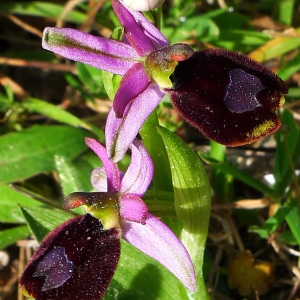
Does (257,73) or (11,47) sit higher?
(257,73)

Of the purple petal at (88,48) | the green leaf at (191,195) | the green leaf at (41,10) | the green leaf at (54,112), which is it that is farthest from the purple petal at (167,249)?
the green leaf at (41,10)

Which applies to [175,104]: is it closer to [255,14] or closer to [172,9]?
[172,9]

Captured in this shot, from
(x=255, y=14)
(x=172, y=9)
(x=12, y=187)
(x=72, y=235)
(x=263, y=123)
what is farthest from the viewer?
(x=255, y=14)

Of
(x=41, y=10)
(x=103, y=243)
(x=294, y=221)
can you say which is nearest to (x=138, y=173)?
(x=103, y=243)

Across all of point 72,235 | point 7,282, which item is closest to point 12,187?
point 7,282

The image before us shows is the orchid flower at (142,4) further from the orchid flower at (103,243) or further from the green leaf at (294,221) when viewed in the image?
the green leaf at (294,221)

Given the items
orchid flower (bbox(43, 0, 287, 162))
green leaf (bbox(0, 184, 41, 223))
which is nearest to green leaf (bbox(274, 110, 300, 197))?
orchid flower (bbox(43, 0, 287, 162))

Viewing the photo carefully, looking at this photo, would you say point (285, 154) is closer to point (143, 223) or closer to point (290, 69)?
point (290, 69)
